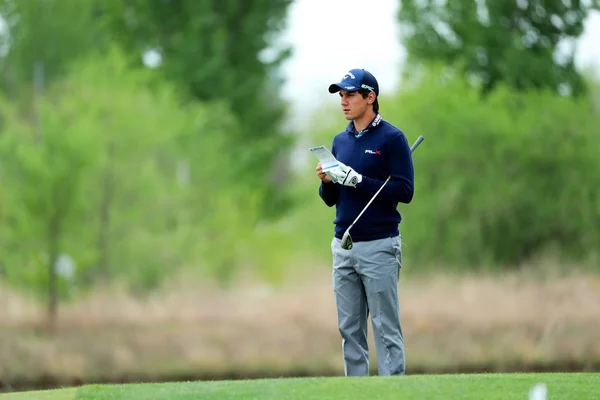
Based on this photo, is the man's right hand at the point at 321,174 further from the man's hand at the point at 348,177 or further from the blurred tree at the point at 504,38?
the blurred tree at the point at 504,38

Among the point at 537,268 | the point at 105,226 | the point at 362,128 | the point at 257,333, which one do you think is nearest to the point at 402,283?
the point at 537,268

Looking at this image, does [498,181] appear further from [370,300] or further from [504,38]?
[370,300]

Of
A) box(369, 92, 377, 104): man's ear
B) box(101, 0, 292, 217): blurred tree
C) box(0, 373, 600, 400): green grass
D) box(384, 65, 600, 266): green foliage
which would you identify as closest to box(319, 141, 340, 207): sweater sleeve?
box(369, 92, 377, 104): man's ear

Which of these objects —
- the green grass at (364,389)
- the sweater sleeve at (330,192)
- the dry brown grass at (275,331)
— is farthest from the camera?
the dry brown grass at (275,331)

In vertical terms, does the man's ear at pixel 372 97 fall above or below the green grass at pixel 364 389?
above

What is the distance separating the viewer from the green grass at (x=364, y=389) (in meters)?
6.26

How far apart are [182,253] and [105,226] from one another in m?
2.05

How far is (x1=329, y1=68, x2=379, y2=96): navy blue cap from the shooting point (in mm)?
6996

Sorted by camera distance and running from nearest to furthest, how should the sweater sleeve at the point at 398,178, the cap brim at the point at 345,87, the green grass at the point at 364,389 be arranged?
the green grass at the point at 364,389 → the sweater sleeve at the point at 398,178 → the cap brim at the point at 345,87

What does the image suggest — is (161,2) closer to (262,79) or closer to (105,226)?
(262,79)

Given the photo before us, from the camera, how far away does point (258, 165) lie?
1332 inches

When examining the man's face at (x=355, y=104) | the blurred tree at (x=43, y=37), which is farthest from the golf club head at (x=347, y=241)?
the blurred tree at (x=43, y=37)

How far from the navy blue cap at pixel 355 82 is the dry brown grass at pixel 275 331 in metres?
14.1

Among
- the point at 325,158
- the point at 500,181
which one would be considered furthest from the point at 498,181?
the point at 325,158
